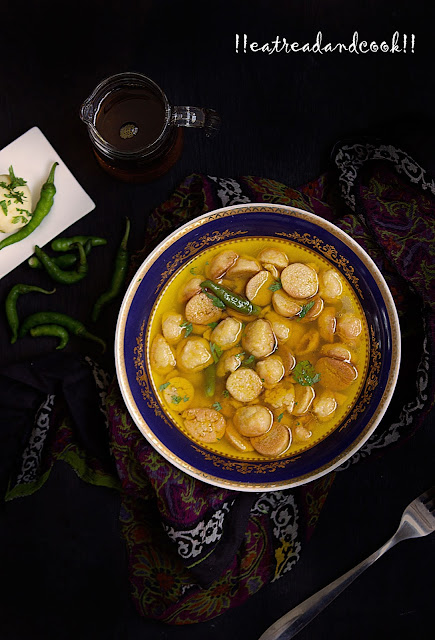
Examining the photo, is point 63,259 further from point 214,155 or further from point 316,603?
point 316,603

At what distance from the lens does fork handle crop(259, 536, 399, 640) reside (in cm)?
218

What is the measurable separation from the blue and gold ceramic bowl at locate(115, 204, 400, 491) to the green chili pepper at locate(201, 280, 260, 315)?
124mm

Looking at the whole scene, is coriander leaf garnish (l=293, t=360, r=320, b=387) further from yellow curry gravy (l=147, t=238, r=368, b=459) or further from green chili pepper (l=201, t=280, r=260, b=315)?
green chili pepper (l=201, t=280, r=260, b=315)

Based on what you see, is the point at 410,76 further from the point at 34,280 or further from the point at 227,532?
the point at 227,532

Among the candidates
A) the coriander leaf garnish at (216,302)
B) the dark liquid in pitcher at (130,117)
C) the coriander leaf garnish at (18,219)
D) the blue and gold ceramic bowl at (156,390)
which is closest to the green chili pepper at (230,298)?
the coriander leaf garnish at (216,302)

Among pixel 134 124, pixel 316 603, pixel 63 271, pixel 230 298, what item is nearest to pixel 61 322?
pixel 63 271

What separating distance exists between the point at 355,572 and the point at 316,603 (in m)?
0.17

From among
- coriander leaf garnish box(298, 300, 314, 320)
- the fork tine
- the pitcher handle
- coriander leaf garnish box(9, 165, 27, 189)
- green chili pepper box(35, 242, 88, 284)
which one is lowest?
the fork tine

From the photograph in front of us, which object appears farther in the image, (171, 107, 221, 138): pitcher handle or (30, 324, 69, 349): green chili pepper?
(30, 324, 69, 349): green chili pepper

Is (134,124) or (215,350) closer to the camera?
(215,350)

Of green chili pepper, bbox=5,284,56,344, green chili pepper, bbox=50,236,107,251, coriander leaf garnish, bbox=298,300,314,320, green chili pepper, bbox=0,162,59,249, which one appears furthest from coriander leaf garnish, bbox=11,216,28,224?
coriander leaf garnish, bbox=298,300,314,320

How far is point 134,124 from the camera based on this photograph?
2254mm

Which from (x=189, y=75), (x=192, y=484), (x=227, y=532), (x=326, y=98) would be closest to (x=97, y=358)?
(x=192, y=484)

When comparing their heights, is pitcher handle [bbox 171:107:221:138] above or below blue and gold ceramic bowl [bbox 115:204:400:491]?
above
